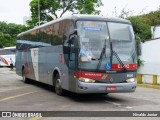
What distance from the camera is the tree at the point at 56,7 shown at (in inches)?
2126

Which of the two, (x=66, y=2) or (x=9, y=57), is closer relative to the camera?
(x=66, y=2)

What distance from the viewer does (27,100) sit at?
14344mm

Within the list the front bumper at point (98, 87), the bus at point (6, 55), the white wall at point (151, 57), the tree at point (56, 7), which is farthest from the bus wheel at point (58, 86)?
the bus at point (6, 55)

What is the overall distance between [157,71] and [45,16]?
29.8m

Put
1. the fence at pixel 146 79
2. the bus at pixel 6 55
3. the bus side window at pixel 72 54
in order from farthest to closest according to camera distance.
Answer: the bus at pixel 6 55, the fence at pixel 146 79, the bus side window at pixel 72 54

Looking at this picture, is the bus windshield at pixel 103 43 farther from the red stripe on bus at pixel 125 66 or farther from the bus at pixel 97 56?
the red stripe on bus at pixel 125 66

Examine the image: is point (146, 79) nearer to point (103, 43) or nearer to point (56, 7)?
point (103, 43)

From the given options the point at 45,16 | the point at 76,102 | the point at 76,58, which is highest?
the point at 45,16

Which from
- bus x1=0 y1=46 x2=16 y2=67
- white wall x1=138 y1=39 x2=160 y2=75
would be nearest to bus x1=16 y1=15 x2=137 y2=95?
white wall x1=138 y1=39 x2=160 y2=75

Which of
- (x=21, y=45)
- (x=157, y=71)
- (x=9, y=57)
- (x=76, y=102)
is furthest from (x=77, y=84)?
(x=9, y=57)

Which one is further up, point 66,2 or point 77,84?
point 66,2

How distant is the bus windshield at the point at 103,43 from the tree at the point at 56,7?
132 feet

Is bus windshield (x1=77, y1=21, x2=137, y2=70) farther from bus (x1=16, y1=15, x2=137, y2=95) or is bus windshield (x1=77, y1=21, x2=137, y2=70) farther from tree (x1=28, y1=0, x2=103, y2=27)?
tree (x1=28, y1=0, x2=103, y2=27)

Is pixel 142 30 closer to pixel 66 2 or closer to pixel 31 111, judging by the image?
pixel 66 2
